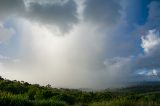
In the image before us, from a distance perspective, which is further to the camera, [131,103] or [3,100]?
[131,103]

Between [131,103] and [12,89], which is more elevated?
[12,89]

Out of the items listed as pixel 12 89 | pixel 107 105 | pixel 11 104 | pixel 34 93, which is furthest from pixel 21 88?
pixel 11 104

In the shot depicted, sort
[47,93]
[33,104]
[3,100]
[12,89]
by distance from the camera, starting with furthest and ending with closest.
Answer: [12,89], [47,93], [33,104], [3,100]

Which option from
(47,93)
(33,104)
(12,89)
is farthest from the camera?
(12,89)

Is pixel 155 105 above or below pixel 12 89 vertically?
below

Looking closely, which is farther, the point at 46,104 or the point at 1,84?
the point at 1,84

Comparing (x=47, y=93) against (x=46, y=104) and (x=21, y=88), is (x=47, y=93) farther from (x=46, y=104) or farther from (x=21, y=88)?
(x=46, y=104)

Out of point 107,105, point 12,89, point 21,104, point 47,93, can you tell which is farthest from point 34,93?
point 21,104

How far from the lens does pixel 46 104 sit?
80.5 feet

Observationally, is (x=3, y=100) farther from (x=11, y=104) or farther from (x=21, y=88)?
(x=21, y=88)

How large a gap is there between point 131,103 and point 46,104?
6570 mm

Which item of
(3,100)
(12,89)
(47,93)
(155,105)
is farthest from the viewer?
(12,89)

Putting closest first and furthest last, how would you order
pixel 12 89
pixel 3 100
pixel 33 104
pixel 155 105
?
pixel 3 100 < pixel 33 104 < pixel 155 105 < pixel 12 89

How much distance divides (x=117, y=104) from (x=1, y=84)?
2915cm
